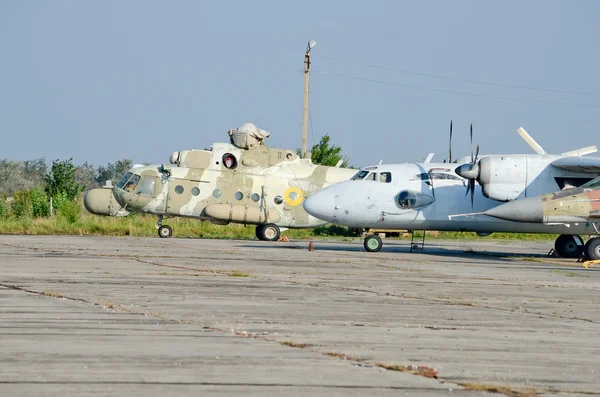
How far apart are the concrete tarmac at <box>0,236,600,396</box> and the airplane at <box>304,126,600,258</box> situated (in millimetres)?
6454

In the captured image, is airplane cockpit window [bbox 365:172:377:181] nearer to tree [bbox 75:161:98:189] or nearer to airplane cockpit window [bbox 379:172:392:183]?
airplane cockpit window [bbox 379:172:392:183]

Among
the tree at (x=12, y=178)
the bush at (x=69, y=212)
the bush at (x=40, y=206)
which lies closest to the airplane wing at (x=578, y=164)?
the bush at (x=69, y=212)

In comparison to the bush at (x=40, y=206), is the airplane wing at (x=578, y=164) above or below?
above

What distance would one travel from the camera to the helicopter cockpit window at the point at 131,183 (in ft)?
123

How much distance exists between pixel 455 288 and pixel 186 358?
918 centimetres

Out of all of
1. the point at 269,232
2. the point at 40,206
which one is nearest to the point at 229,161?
the point at 269,232

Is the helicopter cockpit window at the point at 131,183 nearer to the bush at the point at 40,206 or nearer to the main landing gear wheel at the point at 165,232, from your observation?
the main landing gear wheel at the point at 165,232

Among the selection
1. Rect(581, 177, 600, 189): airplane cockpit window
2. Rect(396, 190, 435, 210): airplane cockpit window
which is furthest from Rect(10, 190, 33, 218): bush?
Rect(581, 177, 600, 189): airplane cockpit window

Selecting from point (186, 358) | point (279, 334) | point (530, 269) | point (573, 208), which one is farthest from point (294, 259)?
point (186, 358)

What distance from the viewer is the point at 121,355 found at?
29.6ft

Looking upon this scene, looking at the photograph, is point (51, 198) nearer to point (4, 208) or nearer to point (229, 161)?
point (4, 208)

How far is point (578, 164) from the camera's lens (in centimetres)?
2686

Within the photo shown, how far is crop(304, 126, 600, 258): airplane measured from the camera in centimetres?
2739

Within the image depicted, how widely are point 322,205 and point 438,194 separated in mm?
3434
